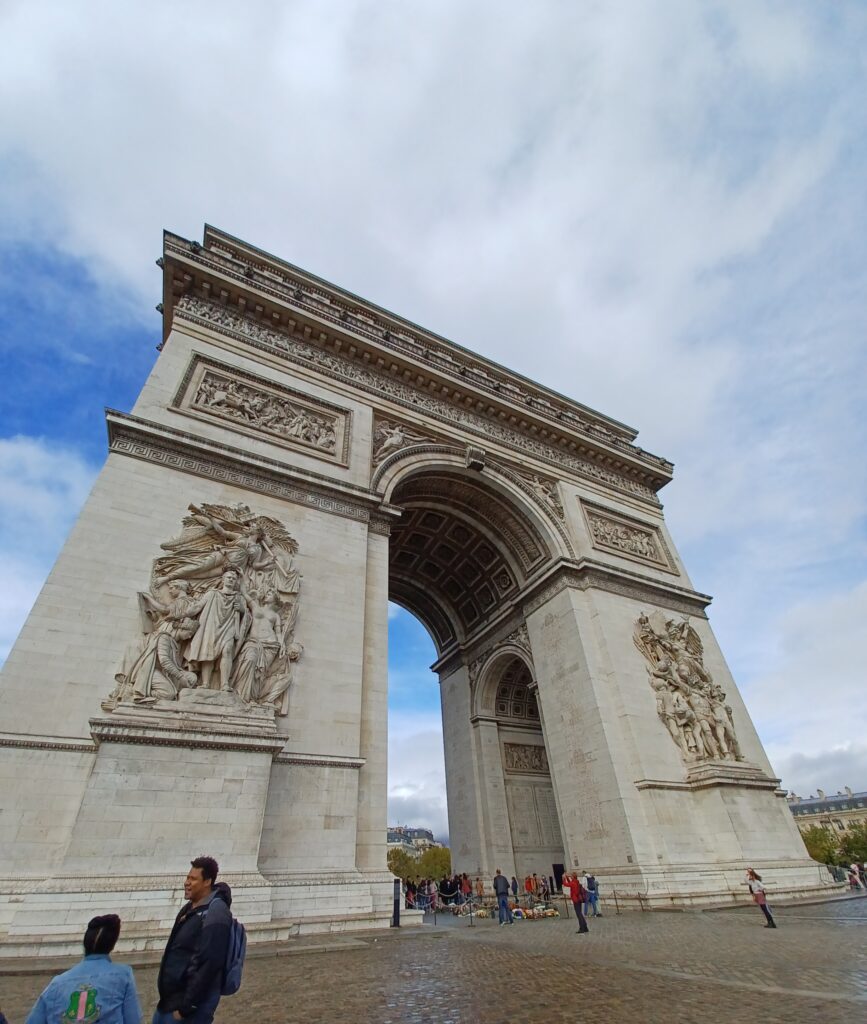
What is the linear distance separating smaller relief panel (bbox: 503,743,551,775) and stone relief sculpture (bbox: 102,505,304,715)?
1083 cm

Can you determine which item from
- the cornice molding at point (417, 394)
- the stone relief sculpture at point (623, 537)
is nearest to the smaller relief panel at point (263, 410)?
the cornice molding at point (417, 394)

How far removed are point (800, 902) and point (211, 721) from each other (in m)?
12.5

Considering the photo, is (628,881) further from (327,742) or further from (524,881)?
(327,742)

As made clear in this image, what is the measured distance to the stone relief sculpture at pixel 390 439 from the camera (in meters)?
14.7

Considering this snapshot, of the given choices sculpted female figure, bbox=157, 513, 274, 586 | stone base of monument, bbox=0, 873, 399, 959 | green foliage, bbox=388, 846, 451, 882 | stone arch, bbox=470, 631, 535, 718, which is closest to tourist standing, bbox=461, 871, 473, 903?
A: stone arch, bbox=470, 631, 535, 718

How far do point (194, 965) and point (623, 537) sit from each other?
1806 cm

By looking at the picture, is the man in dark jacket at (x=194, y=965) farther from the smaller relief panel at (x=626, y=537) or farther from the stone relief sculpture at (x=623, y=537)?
the stone relief sculpture at (x=623, y=537)

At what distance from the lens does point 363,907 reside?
830 cm

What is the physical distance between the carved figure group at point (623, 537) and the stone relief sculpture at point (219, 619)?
35.4ft

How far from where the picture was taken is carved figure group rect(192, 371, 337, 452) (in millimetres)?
12602

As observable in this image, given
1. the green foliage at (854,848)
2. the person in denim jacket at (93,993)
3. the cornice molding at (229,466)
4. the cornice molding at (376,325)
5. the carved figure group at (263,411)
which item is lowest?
the person in denim jacket at (93,993)

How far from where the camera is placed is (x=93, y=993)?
1.96 metres

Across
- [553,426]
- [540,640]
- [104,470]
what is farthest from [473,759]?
[104,470]

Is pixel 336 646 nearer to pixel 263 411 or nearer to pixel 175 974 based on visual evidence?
pixel 263 411
